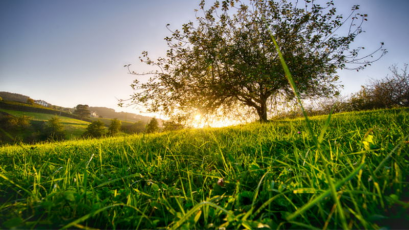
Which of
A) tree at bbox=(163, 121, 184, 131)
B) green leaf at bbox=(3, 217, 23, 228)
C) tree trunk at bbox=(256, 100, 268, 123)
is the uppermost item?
tree trunk at bbox=(256, 100, 268, 123)

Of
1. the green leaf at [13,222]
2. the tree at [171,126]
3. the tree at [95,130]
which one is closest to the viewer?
the green leaf at [13,222]

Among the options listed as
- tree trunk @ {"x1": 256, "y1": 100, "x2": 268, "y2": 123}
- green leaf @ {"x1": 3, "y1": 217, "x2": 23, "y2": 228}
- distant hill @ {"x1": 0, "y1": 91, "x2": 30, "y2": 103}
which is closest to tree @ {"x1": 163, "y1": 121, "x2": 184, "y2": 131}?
tree trunk @ {"x1": 256, "y1": 100, "x2": 268, "y2": 123}

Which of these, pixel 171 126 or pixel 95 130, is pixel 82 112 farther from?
pixel 171 126

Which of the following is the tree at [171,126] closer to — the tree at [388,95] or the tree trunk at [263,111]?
the tree trunk at [263,111]

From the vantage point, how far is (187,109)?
10.1m

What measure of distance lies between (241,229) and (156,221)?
0.53 m

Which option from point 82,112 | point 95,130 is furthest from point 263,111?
point 82,112

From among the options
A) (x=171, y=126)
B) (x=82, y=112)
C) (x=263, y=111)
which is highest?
(x=263, y=111)

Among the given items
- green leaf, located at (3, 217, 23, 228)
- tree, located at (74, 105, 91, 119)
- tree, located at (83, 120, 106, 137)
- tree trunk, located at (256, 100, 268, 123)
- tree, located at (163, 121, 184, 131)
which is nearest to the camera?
green leaf, located at (3, 217, 23, 228)

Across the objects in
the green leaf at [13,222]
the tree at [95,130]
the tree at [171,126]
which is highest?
the tree at [171,126]

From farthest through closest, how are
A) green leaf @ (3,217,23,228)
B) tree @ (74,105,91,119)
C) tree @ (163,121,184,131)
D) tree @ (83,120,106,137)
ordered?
tree @ (74,105,91,119), tree @ (83,120,106,137), tree @ (163,121,184,131), green leaf @ (3,217,23,228)

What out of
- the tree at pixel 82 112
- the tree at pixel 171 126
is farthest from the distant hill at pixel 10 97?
the tree at pixel 171 126

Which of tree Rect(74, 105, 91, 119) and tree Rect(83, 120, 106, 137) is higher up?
tree Rect(74, 105, 91, 119)

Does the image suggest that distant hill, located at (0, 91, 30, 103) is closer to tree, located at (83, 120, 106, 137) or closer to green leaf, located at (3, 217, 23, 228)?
tree, located at (83, 120, 106, 137)
